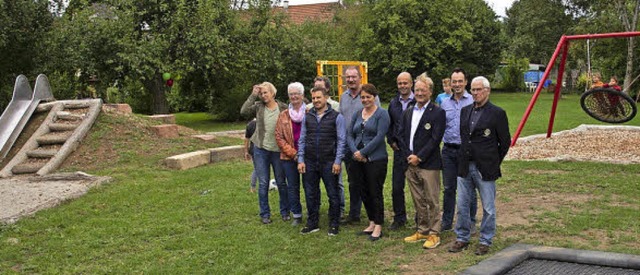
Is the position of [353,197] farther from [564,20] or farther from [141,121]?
[564,20]

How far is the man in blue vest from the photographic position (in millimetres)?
6176

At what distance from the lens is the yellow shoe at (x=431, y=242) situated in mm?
5668

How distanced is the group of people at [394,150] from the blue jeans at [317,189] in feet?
0.03

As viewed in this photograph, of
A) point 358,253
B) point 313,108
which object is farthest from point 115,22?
point 358,253

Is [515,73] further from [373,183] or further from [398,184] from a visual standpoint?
[373,183]

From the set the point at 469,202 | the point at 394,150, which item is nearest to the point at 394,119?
the point at 394,150

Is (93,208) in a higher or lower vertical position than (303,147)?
lower

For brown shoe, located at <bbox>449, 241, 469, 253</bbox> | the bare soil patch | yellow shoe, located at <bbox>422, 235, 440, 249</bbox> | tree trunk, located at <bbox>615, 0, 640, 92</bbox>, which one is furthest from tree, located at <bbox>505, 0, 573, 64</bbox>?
brown shoe, located at <bbox>449, 241, 469, 253</bbox>

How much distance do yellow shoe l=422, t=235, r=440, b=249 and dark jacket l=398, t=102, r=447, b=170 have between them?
Result: 0.65 metres

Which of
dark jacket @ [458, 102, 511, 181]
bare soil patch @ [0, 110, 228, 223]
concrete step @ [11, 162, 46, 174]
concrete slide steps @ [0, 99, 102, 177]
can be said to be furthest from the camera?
concrete slide steps @ [0, 99, 102, 177]

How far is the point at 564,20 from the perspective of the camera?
46.3m

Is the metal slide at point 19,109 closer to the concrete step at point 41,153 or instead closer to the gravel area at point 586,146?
the concrete step at point 41,153

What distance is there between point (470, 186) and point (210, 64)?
51.3 feet

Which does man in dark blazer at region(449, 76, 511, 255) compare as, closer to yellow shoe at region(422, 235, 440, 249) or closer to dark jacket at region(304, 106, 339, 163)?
yellow shoe at region(422, 235, 440, 249)
